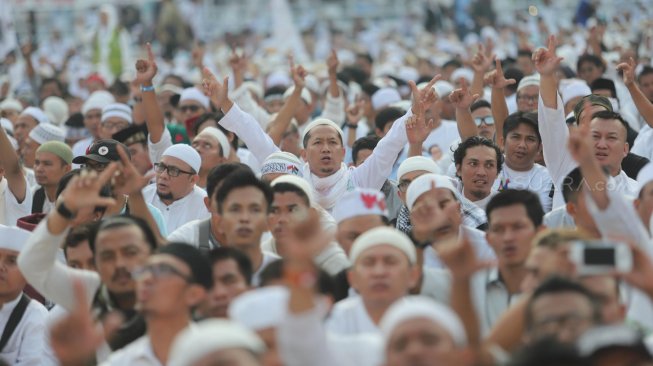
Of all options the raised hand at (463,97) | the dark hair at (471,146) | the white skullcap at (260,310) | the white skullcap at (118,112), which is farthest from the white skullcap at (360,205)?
the white skullcap at (118,112)

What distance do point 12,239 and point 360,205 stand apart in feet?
5.97

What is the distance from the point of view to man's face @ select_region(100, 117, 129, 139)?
1150 centimetres

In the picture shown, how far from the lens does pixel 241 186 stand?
6547 mm

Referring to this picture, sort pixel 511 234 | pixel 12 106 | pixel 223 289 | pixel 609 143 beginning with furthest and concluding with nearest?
pixel 12 106 → pixel 609 143 → pixel 511 234 → pixel 223 289

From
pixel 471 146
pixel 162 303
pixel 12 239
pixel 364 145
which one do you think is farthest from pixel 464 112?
pixel 162 303

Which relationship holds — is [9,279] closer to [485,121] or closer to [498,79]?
[498,79]

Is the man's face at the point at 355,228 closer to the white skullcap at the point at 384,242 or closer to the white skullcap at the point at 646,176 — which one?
the white skullcap at the point at 384,242

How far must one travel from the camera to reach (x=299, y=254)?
180 inches

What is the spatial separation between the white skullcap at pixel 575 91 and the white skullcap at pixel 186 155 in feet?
12.1

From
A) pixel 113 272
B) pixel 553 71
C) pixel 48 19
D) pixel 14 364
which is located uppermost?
pixel 48 19

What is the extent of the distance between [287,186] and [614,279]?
250 centimetres

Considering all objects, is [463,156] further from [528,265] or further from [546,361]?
[546,361]

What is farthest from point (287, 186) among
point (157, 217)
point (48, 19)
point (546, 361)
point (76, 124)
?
point (48, 19)

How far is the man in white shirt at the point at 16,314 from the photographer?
258 inches
